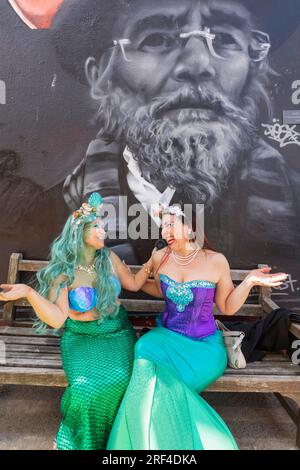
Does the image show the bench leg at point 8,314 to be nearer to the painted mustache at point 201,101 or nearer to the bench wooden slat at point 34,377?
the bench wooden slat at point 34,377

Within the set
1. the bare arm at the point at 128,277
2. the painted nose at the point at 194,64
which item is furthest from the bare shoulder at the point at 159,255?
the painted nose at the point at 194,64

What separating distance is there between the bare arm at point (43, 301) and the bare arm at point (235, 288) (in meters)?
0.98

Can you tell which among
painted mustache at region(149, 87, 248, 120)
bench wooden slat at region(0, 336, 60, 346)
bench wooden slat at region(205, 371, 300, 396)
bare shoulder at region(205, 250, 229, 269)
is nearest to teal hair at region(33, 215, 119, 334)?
bench wooden slat at region(0, 336, 60, 346)

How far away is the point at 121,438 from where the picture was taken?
7.32 feet

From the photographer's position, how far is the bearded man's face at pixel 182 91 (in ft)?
11.6

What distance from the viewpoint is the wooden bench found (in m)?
2.64

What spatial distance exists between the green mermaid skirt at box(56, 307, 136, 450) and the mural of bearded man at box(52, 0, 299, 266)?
4.11ft

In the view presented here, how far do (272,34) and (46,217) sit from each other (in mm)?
2372

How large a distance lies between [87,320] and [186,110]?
74.6 inches

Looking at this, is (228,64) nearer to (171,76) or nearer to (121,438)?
(171,76)

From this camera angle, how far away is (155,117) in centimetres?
361

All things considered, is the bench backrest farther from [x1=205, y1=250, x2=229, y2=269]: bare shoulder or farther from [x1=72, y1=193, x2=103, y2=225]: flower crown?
[x1=72, y1=193, x2=103, y2=225]: flower crown

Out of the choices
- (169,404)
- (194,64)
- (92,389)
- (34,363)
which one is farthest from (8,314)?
(194,64)

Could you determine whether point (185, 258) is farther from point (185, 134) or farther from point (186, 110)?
point (186, 110)
